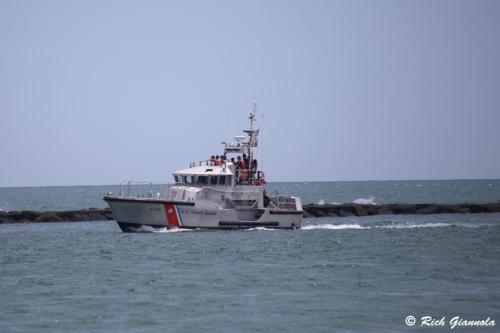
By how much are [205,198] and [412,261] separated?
14.9 meters

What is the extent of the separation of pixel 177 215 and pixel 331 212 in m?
29.8

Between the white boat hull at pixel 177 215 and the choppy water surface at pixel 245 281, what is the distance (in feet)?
2.12

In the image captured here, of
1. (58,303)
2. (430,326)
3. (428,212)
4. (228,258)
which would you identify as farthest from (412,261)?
(428,212)

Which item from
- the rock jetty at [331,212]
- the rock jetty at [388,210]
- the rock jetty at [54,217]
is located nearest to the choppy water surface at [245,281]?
the rock jetty at [54,217]

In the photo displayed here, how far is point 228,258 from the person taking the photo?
33.9m

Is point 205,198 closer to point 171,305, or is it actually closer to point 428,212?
point 171,305

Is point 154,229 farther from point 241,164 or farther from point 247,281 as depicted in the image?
point 247,281

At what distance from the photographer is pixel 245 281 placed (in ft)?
90.6

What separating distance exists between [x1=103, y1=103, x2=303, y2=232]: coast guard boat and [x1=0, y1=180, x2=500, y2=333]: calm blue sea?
3.15 ft

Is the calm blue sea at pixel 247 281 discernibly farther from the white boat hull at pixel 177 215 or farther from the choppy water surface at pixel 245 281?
the white boat hull at pixel 177 215

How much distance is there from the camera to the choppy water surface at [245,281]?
2130 centimetres
